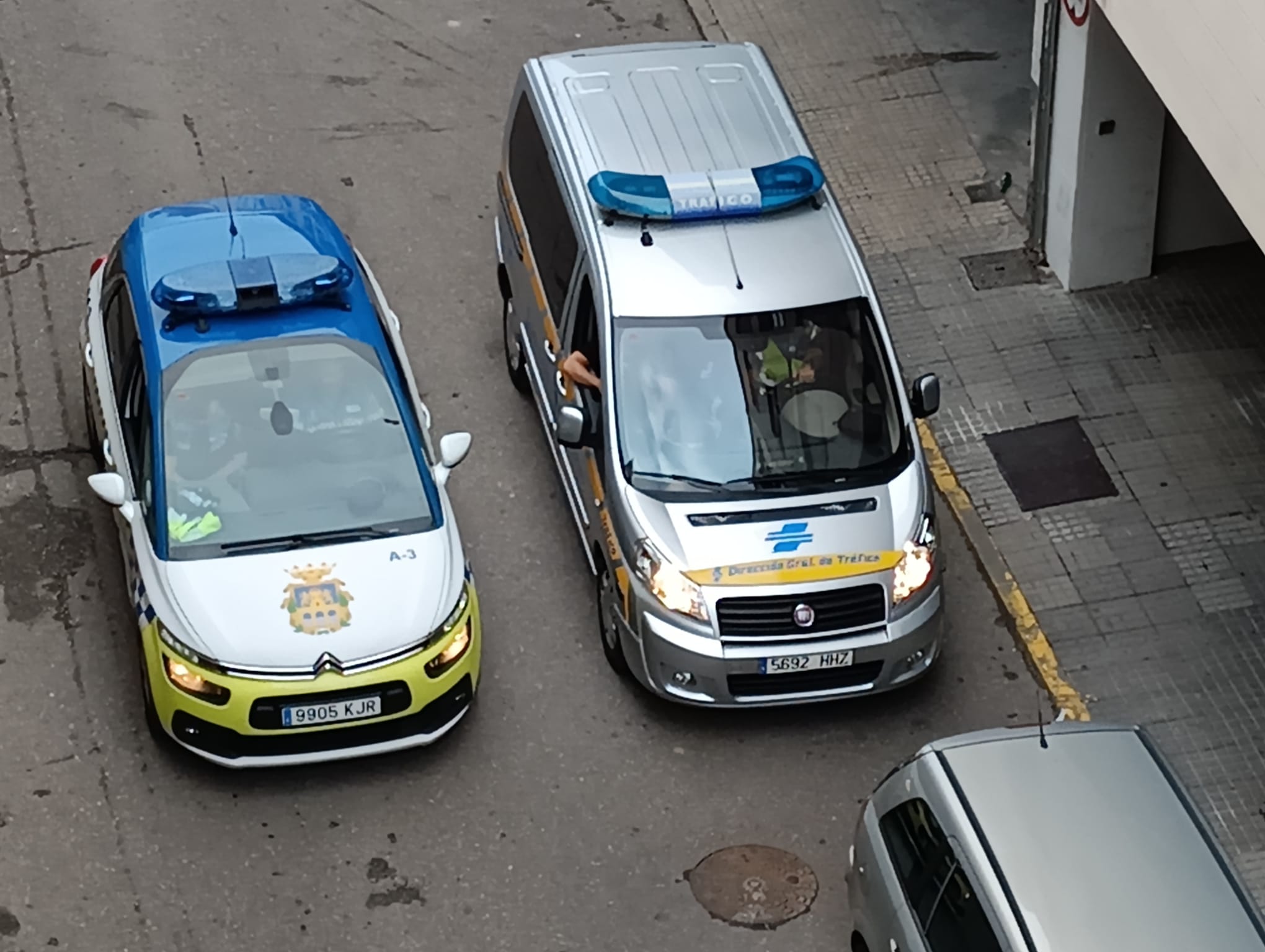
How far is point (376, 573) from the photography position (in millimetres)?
10531

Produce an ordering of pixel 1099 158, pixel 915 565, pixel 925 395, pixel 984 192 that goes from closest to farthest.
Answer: pixel 915 565, pixel 925 395, pixel 1099 158, pixel 984 192

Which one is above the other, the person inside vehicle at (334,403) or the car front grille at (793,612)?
the person inside vehicle at (334,403)

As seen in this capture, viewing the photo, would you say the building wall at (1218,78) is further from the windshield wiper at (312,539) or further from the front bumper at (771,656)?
the windshield wiper at (312,539)

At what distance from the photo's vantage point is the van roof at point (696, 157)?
11.3m

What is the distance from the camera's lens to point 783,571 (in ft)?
34.7

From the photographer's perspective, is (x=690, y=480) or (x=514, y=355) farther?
(x=514, y=355)

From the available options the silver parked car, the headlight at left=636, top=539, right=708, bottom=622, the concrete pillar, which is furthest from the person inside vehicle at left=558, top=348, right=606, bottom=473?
the concrete pillar

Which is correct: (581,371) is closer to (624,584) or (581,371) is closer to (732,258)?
(732,258)

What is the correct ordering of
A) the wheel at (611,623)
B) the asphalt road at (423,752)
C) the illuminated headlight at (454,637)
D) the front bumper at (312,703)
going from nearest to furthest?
the asphalt road at (423,752)
the front bumper at (312,703)
the illuminated headlight at (454,637)
the wheel at (611,623)

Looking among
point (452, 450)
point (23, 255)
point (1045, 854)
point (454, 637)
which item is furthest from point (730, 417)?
point (23, 255)

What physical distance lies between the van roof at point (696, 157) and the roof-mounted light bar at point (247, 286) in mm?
1527

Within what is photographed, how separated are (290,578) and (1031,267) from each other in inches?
250

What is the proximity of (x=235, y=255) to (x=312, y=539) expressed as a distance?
2.04 m

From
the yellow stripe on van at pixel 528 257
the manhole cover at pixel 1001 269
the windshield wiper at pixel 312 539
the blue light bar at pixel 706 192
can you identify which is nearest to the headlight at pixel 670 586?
the windshield wiper at pixel 312 539
